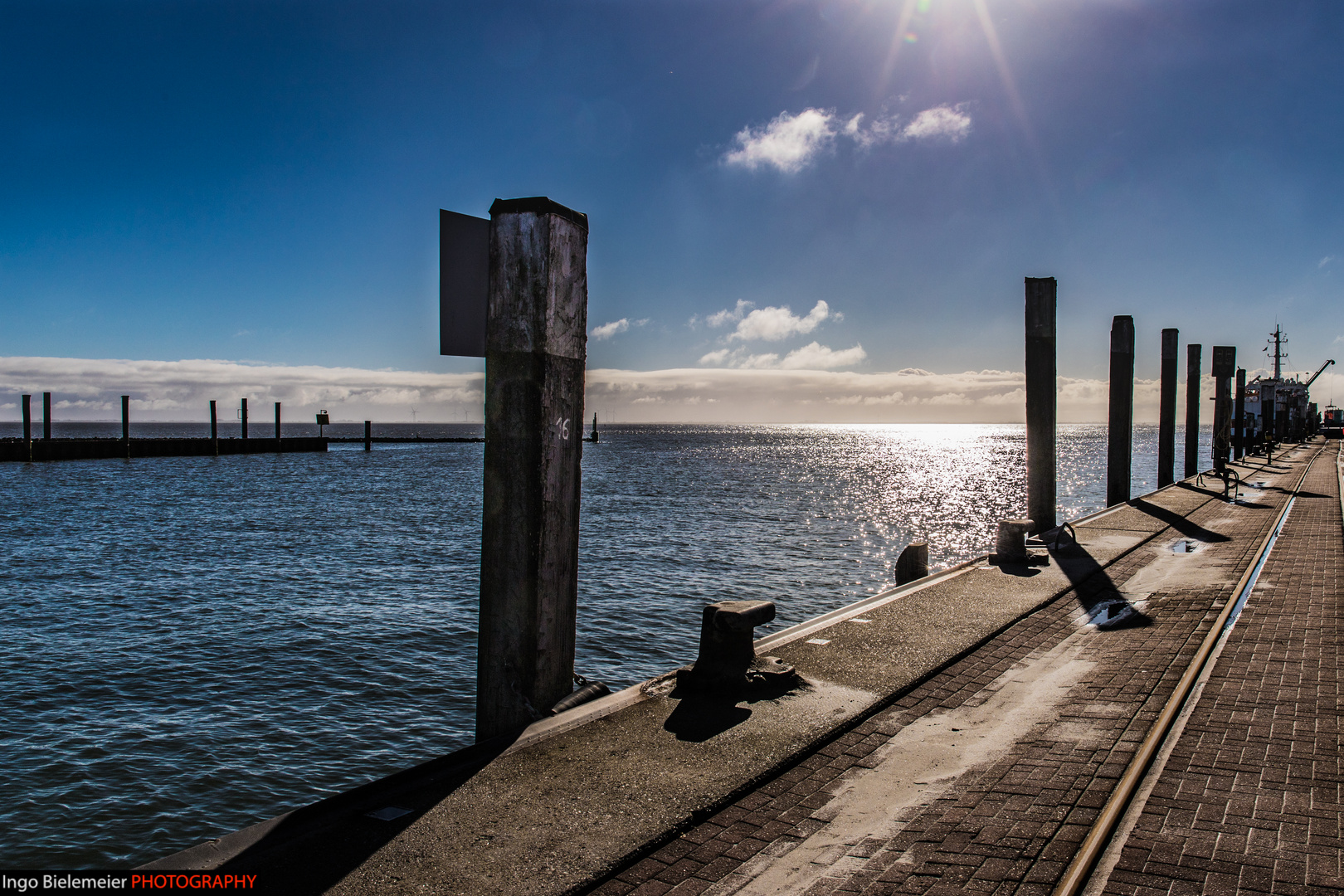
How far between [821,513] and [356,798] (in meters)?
30.5

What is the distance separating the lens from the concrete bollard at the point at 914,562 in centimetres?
1150

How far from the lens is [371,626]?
13695mm

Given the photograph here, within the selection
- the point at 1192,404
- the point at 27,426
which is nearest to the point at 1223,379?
the point at 1192,404

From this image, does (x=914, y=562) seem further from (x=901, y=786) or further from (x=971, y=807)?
(x=971, y=807)

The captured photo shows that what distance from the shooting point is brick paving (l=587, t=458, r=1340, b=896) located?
11.2ft

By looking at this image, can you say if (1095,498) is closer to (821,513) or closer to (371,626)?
(821,513)

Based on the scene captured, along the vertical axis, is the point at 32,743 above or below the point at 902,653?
below

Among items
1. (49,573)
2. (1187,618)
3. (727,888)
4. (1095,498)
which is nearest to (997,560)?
(1187,618)

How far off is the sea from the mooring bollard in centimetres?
433

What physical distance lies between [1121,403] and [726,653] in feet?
61.5

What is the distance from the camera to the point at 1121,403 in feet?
66.0

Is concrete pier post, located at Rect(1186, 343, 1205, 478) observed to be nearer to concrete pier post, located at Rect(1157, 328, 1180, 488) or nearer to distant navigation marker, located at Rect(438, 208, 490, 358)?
concrete pier post, located at Rect(1157, 328, 1180, 488)

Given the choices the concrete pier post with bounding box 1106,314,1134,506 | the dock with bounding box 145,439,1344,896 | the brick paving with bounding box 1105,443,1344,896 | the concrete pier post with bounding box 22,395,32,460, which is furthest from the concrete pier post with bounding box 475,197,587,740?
the concrete pier post with bounding box 22,395,32,460

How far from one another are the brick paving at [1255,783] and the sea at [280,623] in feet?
23.2
